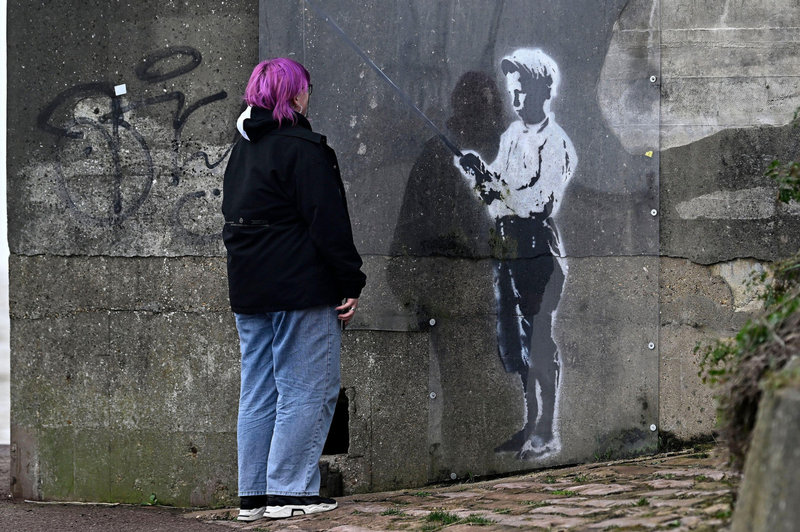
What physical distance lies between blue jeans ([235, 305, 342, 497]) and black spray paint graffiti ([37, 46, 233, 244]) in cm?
97

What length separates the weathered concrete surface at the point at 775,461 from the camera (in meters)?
1.61

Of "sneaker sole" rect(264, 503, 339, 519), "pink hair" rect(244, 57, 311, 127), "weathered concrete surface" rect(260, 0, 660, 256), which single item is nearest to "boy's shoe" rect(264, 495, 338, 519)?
"sneaker sole" rect(264, 503, 339, 519)

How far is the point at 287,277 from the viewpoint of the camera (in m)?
3.25

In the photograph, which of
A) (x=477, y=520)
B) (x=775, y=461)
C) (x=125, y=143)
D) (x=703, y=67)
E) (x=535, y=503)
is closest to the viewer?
(x=775, y=461)

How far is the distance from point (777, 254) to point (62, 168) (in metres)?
3.71

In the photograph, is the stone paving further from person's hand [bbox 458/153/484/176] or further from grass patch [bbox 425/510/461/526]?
person's hand [bbox 458/153/484/176]

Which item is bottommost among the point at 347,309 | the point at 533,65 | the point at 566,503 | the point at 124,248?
the point at 566,503

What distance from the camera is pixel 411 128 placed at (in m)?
4.08

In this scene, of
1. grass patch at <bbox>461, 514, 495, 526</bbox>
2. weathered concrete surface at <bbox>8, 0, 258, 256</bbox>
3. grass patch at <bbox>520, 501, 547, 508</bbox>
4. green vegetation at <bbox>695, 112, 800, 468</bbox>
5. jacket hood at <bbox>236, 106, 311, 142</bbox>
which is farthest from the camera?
weathered concrete surface at <bbox>8, 0, 258, 256</bbox>

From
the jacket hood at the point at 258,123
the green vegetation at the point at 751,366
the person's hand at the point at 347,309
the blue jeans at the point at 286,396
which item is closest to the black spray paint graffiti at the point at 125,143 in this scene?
the jacket hood at the point at 258,123

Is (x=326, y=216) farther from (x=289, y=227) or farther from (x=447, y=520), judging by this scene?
(x=447, y=520)

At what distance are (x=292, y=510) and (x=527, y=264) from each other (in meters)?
1.69

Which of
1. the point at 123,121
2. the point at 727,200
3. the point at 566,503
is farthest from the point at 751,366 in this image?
the point at 123,121

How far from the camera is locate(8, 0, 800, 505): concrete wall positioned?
4020 mm
